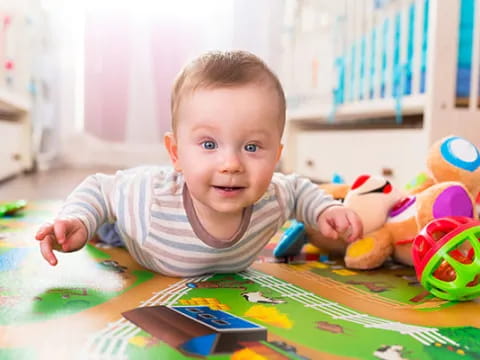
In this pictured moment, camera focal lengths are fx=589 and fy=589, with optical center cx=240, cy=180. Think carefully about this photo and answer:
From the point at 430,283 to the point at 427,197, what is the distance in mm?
187

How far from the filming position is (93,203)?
3.00 ft

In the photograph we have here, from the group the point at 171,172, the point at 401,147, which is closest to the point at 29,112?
the point at 401,147

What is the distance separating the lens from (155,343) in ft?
2.02

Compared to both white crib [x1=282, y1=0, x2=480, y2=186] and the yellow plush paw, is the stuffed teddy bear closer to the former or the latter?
the yellow plush paw

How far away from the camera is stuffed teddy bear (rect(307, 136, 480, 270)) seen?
0.94 meters

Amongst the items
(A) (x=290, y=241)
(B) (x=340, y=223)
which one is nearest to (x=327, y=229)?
(B) (x=340, y=223)

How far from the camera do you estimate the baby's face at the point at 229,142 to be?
776 mm

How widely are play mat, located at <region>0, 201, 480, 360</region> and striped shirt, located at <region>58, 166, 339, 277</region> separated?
3 centimetres

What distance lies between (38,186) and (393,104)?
144 centimetres

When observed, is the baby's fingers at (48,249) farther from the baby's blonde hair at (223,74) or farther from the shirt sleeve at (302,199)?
the shirt sleeve at (302,199)

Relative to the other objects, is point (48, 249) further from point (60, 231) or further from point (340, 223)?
point (340, 223)

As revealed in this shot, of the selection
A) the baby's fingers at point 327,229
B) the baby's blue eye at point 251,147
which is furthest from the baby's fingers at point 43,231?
the baby's fingers at point 327,229

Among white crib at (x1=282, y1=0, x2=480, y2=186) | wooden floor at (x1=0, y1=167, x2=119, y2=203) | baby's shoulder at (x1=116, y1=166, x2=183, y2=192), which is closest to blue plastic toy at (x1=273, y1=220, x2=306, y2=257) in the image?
baby's shoulder at (x1=116, y1=166, x2=183, y2=192)

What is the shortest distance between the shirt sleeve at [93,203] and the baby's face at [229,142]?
171 mm
